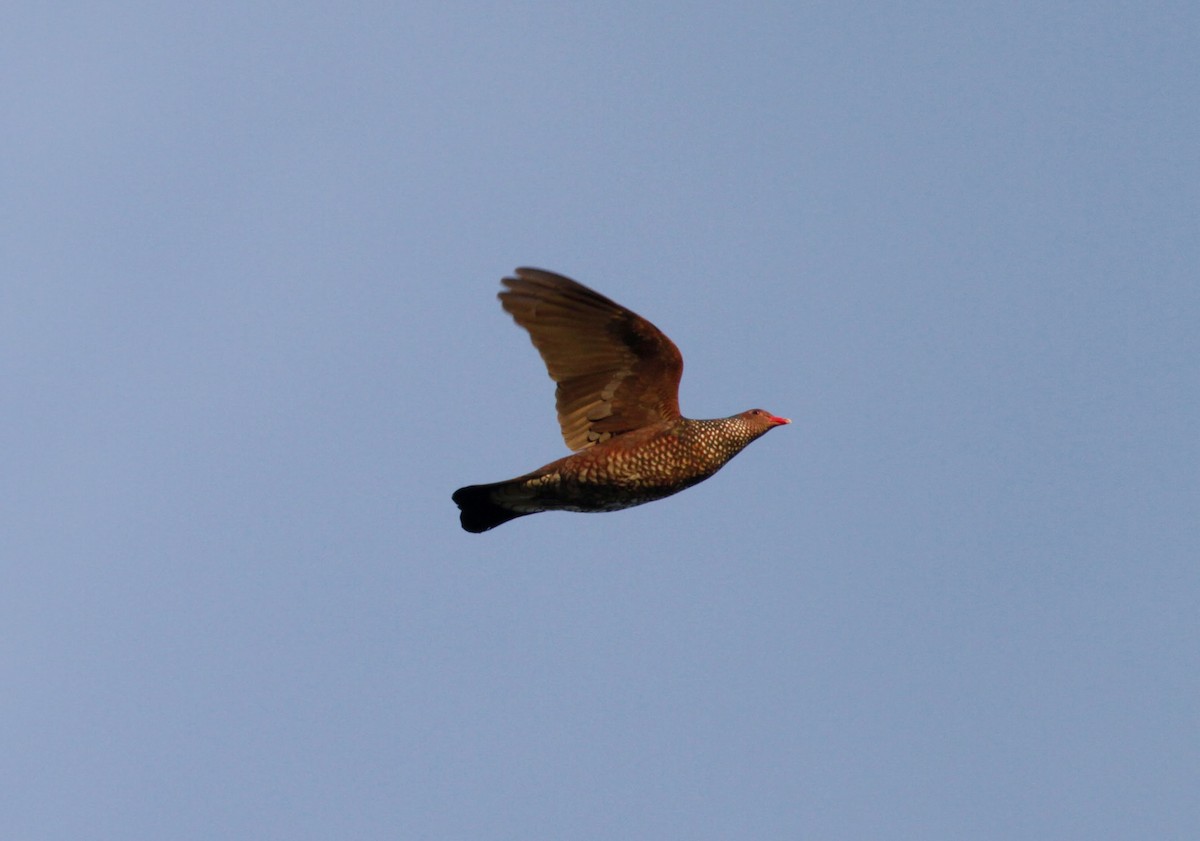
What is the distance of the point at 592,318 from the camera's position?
48.2 feet

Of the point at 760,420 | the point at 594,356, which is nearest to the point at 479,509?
the point at 594,356

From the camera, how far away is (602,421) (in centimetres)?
1525

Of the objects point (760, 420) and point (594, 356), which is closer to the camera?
point (594, 356)

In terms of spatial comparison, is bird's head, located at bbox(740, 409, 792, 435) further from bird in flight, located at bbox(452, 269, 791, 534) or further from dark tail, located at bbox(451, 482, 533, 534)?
dark tail, located at bbox(451, 482, 533, 534)

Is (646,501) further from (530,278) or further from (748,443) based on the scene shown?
(530,278)

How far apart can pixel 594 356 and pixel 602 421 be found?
600mm

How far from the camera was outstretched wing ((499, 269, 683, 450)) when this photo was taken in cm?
1460

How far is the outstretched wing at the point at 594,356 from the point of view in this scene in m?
14.6

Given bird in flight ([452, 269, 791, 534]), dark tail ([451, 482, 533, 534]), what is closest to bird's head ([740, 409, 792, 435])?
bird in flight ([452, 269, 791, 534])

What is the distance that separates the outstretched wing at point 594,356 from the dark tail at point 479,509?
2.55ft

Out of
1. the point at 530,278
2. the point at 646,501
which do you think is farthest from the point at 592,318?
the point at 646,501

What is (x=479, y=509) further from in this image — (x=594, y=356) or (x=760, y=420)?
(x=760, y=420)

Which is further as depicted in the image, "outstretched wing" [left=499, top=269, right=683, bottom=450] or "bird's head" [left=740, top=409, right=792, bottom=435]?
"bird's head" [left=740, top=409, right=792, bottom=435]

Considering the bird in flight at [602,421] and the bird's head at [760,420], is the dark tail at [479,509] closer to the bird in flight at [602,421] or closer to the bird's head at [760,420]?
the bird in flight at [602,421]
